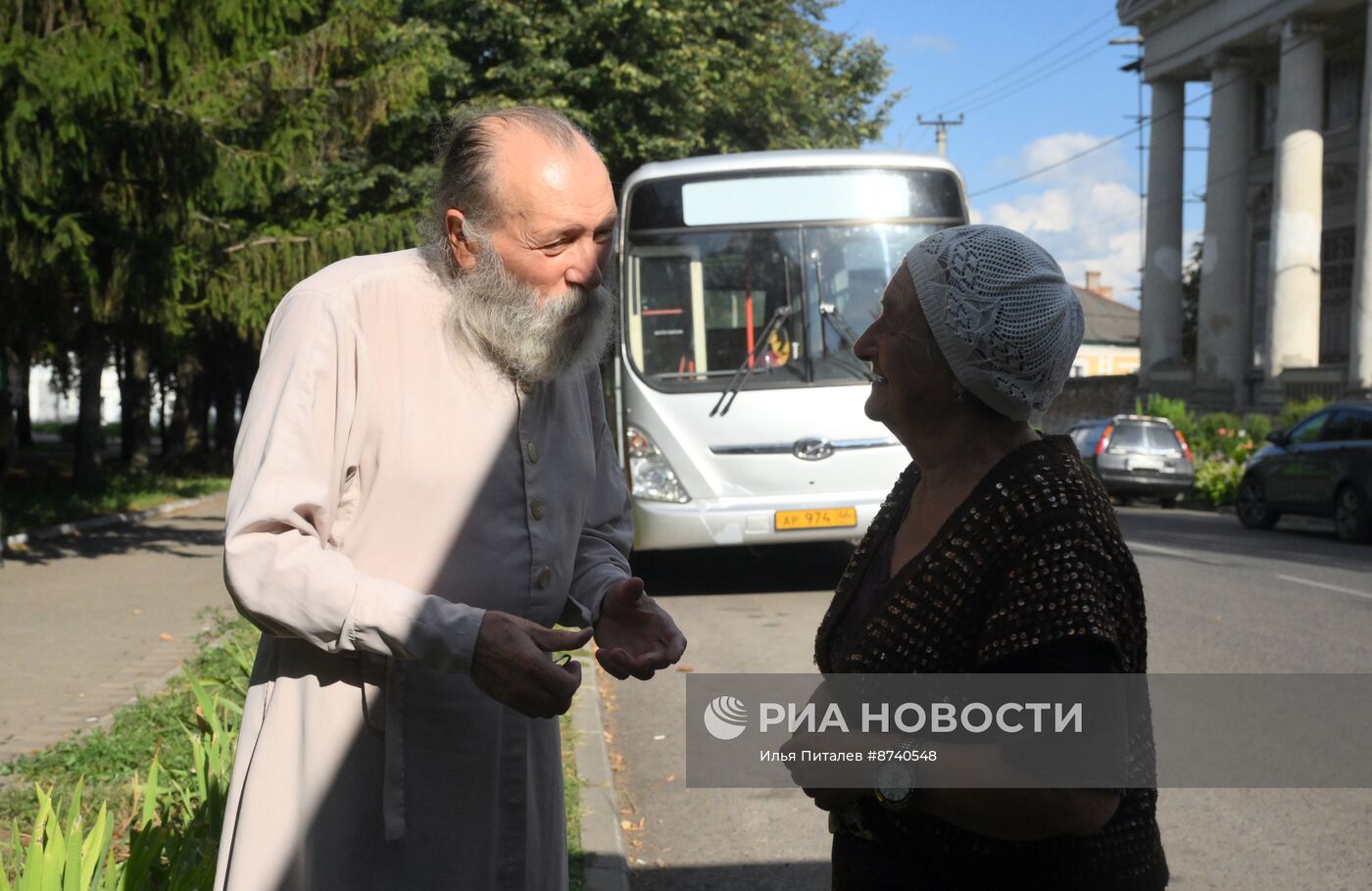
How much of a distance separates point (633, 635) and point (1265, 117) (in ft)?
133

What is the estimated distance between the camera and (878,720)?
2199mm

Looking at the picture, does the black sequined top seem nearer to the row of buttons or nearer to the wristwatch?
the wristwatch

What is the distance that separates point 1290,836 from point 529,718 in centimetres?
395

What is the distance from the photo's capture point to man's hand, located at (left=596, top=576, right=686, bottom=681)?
104 inches

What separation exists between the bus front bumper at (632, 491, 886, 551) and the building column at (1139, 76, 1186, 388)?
31480 mm

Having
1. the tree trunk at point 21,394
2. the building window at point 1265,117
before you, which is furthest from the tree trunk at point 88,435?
the building window at point 1265,117

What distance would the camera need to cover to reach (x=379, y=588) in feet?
7.42

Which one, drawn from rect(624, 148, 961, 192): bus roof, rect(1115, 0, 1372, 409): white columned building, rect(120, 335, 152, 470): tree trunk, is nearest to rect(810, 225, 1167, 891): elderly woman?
rect(624, 148, 961, 192): bus roof

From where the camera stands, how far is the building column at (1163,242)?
40.6 meters

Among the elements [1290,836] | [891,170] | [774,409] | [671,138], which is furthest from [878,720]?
[671,138]

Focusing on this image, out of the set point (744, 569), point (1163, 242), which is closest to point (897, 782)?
point (744, 569)

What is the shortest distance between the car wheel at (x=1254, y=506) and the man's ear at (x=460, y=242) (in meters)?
19.7

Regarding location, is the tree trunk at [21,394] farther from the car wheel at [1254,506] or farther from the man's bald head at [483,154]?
the man's bald head at [483,154]

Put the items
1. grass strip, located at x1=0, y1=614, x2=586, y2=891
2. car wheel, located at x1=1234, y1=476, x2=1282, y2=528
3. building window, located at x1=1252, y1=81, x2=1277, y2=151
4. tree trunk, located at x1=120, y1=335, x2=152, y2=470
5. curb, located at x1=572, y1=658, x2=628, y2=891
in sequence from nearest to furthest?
grass strip, located at x1=0, y1=614, x2=586, y2=891
curb, located at x1=572, y1=658, x2=628, y2=891
car wheel, located at x1=1234, y1=476, x2=1282, y2=528
tree trunk, located at x1=120, y1=335, x2=152, y2=470
building window, located at x1=1252, y1=81, x2=1277, y2=151
